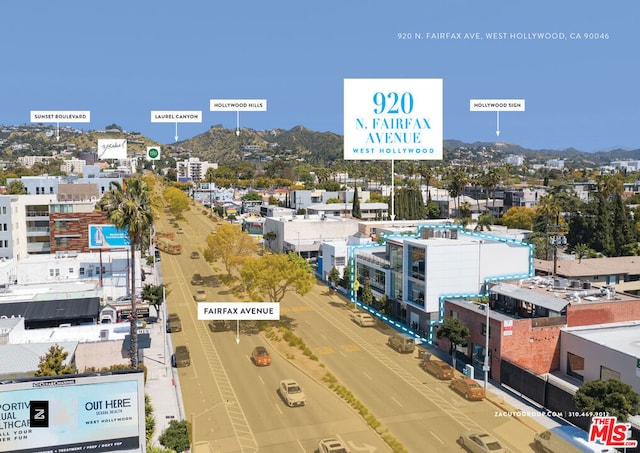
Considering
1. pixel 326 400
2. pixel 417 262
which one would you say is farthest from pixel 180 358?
pixel 417 262

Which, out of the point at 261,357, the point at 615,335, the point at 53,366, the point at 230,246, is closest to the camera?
the point at 53,366

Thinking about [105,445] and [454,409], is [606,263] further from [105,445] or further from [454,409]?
[105,445]

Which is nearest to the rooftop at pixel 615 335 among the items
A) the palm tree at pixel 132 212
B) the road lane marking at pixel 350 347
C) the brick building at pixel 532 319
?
the brick building at pixel 532 319

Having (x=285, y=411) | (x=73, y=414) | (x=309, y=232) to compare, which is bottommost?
(x=285, y=411)

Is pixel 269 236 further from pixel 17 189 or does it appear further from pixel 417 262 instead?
pixel 17 189

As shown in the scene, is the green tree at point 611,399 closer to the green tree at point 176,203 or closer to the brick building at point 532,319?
the brick building at point 532,319

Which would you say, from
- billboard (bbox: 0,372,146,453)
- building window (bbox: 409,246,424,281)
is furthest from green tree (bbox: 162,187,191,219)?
billboard (bbox: 0,372,146,453)

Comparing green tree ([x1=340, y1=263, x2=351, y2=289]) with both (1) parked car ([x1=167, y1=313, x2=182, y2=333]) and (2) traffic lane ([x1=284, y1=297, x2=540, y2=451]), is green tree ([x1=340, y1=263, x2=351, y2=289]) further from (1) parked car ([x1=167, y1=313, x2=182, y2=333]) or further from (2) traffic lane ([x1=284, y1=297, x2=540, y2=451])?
(1) parked car ([x1=167, y1=313, x2=182, y2=333])
